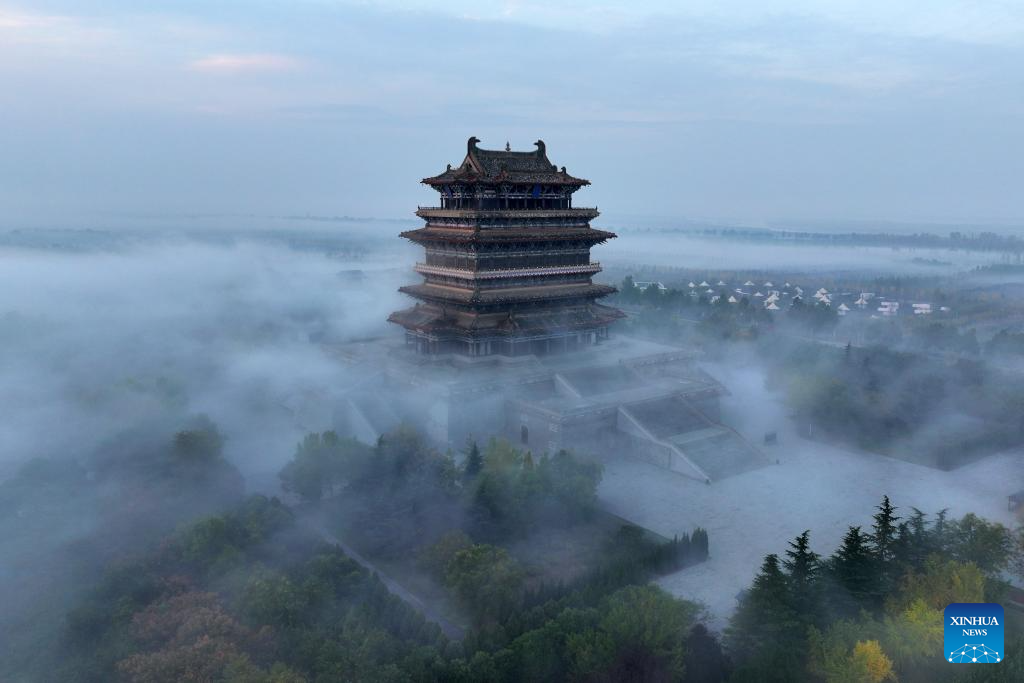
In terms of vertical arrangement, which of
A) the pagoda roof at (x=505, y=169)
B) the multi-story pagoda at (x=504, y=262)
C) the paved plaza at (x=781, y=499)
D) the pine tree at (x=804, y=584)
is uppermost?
the pagoda roof at (x=505, y=169)

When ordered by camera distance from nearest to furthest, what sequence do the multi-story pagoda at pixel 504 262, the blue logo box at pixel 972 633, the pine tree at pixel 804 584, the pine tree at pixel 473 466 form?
the blue logo box at pixel 972 633
the pine tree at pixel 804 584
the pine tree at pixel 473 466
the multi-story pagoda at pixel 504 262

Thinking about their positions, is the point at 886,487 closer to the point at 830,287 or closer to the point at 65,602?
the point at 65,602

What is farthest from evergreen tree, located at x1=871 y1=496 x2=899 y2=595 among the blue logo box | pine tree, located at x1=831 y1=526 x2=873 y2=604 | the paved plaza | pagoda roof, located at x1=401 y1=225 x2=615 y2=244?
pagoda roof, located at x1=401 y1=225 x2=615 y2=244

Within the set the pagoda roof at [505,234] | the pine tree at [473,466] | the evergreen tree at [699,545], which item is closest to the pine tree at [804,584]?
the evergreen tree at [699,545]

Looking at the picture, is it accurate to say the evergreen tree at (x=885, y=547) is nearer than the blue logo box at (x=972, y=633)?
No

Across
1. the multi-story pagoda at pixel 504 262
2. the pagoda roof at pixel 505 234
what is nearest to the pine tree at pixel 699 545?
the multi-story pagoda at pixel 504 262

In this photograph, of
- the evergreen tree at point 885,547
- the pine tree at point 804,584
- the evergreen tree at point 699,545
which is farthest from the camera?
the evergreen tree at point 699,545

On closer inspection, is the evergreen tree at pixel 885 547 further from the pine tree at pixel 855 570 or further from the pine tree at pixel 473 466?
the pine tree at pixel 473 466

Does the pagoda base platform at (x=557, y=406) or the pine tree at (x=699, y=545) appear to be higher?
the pagoda base platform at (x=557, y=406)

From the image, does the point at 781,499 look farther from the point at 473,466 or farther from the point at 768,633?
the point at 473,466
